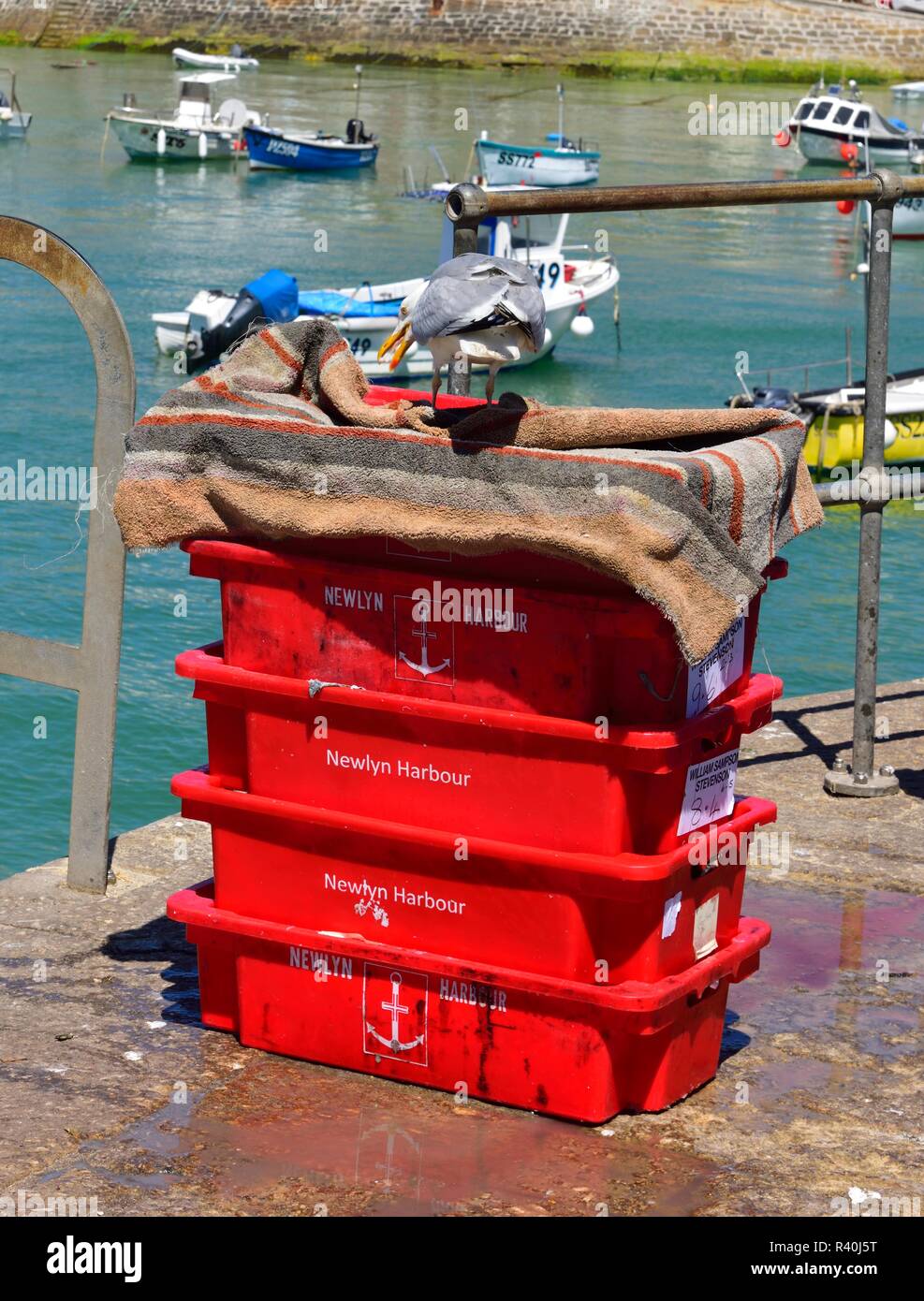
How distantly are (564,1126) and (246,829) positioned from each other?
3.48ft

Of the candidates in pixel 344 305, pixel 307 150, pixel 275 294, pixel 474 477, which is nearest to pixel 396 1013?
pixel 474 477

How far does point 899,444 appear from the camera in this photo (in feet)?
73.4

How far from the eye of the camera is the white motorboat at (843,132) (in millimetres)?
50625

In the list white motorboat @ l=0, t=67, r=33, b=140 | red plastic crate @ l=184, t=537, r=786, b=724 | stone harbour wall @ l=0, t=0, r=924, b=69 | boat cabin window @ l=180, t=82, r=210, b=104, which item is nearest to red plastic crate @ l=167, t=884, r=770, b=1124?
red plastic crate @ l=184, t=537, r=786, b=724

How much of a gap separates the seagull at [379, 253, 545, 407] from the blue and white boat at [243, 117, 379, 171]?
149ft

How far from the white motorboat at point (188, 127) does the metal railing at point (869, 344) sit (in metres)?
43.6

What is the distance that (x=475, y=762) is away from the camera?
425 cm

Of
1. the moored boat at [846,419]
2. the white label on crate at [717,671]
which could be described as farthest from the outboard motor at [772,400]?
the white label on crate at [717,671]

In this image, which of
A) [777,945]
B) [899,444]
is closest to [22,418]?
[899,444]

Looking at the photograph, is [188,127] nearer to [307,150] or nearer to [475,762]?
[307,150]

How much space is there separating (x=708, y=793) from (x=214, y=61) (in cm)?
6274

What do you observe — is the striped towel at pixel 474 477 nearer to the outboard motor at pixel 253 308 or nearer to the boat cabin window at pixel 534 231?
the outboard motor at pixel 253 308

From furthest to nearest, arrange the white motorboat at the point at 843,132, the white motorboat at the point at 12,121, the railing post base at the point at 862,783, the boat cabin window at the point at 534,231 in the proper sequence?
the white motorboat at the point at 843,132, the white motorboat at the point at 12,121, the boat cabin window at the point at 534,231, the railing post base at the point at 862,783
